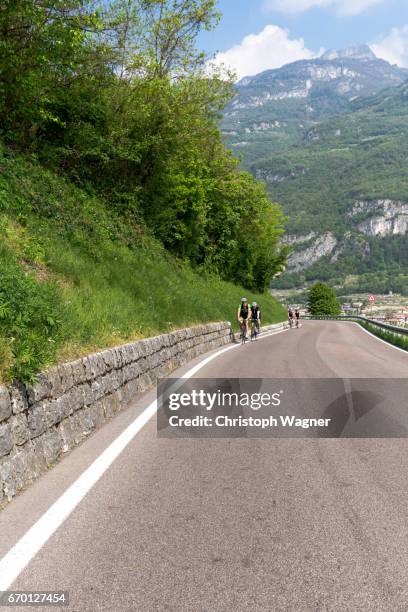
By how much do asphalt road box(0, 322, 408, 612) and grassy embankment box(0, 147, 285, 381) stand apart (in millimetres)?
1499

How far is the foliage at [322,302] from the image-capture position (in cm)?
14800

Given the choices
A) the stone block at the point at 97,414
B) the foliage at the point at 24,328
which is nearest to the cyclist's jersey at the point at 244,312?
the foliage at the point at 24,328

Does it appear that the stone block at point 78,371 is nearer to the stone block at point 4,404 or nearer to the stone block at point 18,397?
A: the stone block at point 18,397

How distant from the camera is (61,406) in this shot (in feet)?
20.4

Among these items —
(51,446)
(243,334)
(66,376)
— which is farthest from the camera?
(243,334)

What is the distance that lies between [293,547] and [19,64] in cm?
1943

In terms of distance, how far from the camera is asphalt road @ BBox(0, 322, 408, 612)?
3166mm

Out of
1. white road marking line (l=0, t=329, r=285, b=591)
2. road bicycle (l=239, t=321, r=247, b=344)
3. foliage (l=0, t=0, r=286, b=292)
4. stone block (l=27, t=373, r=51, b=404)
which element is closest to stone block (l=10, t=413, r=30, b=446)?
stone block (l=27, t=373, r=51, b=404)

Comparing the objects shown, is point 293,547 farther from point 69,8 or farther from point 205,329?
point 69,8

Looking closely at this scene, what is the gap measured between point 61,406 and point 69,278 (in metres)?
9.00

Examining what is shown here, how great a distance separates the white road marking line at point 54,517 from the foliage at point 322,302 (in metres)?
143

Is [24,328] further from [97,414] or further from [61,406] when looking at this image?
[97,414]

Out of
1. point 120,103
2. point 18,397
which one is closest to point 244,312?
point 120,103

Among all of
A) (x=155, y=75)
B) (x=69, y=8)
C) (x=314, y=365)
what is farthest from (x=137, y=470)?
(x=155, y=75)
